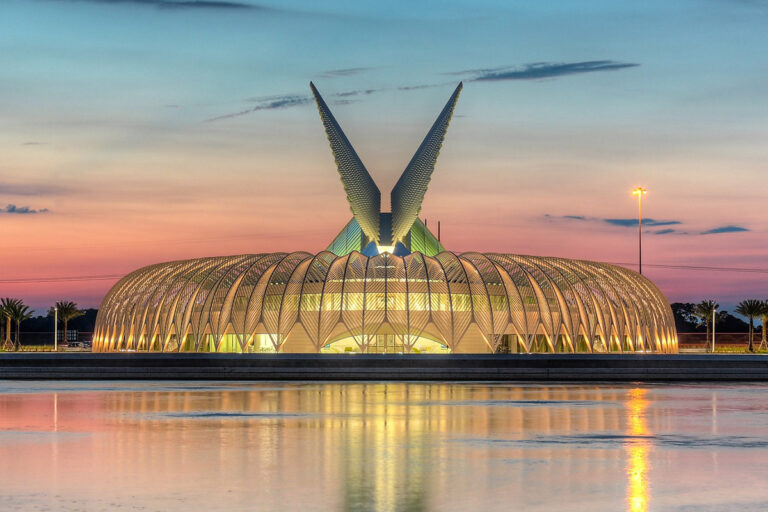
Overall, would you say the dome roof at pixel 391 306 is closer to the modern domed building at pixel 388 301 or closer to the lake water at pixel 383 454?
the modern domed building at pixel 388 301

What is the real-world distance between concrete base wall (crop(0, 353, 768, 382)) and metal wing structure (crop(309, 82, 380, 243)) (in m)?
25.3

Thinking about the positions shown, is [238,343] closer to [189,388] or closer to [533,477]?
[189,388]

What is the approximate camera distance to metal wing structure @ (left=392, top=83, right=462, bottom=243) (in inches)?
2549

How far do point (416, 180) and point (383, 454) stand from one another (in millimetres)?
50792

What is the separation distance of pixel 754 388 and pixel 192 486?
2660 cm

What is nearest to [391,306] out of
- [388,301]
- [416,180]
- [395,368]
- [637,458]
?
[388,301]

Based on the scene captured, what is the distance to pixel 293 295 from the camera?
5850 cm

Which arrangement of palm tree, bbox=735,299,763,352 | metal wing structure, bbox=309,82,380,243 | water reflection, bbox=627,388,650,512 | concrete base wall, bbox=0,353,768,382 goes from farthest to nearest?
palm tree, bbox=735,299,763,352
metal wing structure, bbox=309,82,380,243
concrete base wall, bbox=0,353,768,382
water reflection, bbox=627,388,650,512

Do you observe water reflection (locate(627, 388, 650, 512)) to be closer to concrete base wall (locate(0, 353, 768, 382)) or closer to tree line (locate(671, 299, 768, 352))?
concrete base wall (locate(0, 353, 768, 382))

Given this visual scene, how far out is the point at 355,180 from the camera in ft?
212

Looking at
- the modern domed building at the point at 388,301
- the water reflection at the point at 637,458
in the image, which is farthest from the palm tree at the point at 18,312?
the water reflection at the point at 637,458

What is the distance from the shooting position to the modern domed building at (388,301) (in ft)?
187

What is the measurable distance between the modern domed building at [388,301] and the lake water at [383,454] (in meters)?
29.6

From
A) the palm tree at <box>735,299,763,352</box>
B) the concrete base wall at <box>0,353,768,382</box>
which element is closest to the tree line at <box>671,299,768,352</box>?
the palm tree at <box>735,299,763,352</box>
